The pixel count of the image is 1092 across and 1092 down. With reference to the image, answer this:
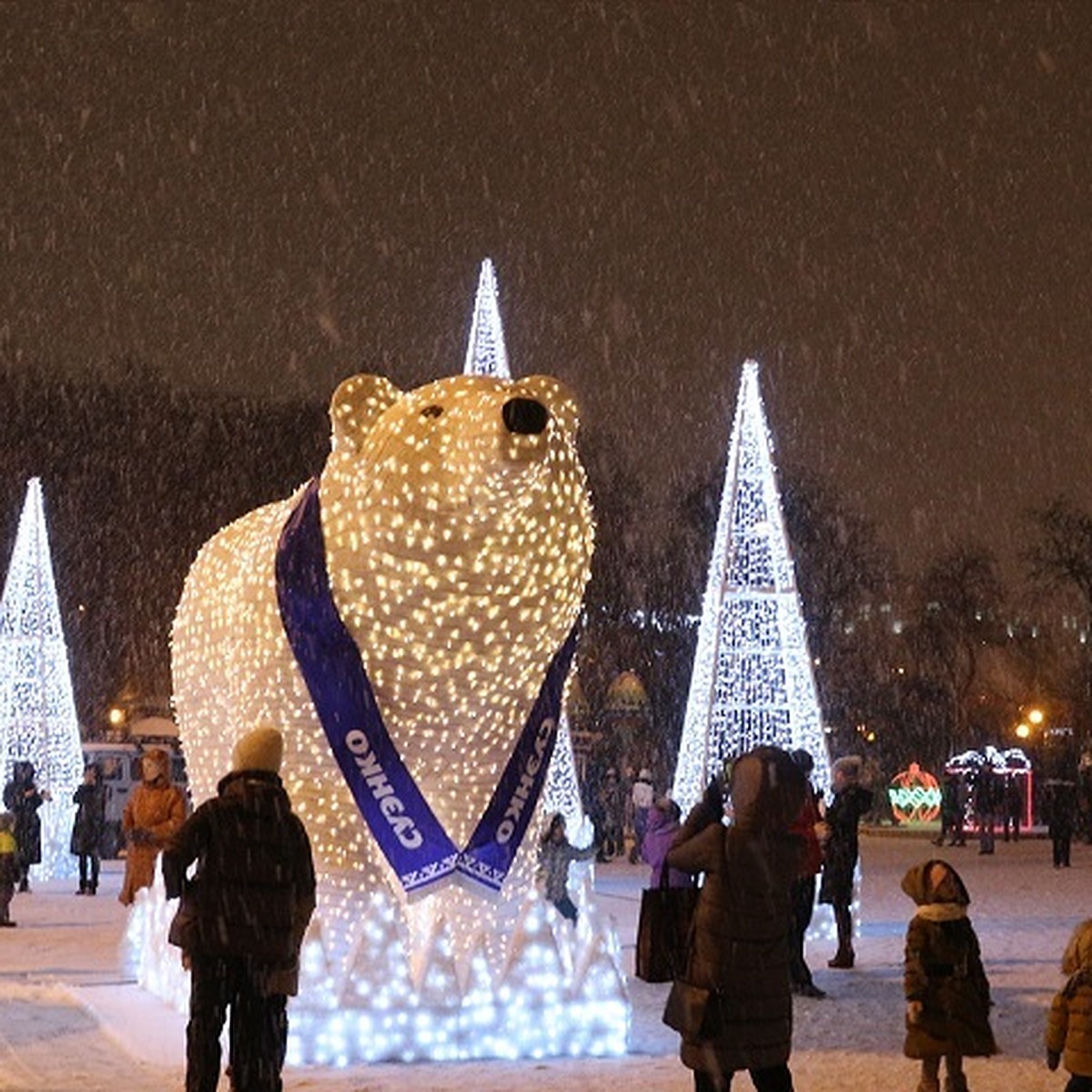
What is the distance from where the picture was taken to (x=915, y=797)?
41.7 meters

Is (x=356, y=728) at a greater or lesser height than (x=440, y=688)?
lesser

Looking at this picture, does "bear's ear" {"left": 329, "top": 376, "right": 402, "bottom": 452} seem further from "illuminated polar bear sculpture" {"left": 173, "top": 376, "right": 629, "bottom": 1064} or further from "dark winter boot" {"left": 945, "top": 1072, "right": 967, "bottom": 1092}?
"dark winter boot" {"left": 945, "top": 1072, "right": 967, "bottom": 1092}

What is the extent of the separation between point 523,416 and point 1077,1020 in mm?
3585

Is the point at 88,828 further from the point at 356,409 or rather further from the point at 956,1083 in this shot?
the point at 956,1083

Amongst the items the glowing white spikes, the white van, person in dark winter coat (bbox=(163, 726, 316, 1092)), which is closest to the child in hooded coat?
person in dark winter coat (bbox=(163, 726, 316, 1092))

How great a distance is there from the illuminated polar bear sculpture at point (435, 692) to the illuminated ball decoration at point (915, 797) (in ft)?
105

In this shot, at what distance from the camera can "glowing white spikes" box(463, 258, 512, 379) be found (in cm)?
2002

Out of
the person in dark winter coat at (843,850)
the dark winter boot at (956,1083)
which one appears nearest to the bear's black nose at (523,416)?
the dark winter boot at (956,1083)

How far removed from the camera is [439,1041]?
31.2 feet

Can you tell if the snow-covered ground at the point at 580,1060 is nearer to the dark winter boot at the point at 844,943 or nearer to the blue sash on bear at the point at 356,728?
the dark winter boot at the point at 844,943

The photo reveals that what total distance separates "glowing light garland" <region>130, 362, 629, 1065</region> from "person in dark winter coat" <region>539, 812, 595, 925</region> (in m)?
4.53

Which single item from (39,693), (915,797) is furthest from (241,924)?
(915,797)

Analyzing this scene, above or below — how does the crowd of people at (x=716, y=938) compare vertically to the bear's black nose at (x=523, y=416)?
below

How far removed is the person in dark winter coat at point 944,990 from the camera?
8.04 metres
